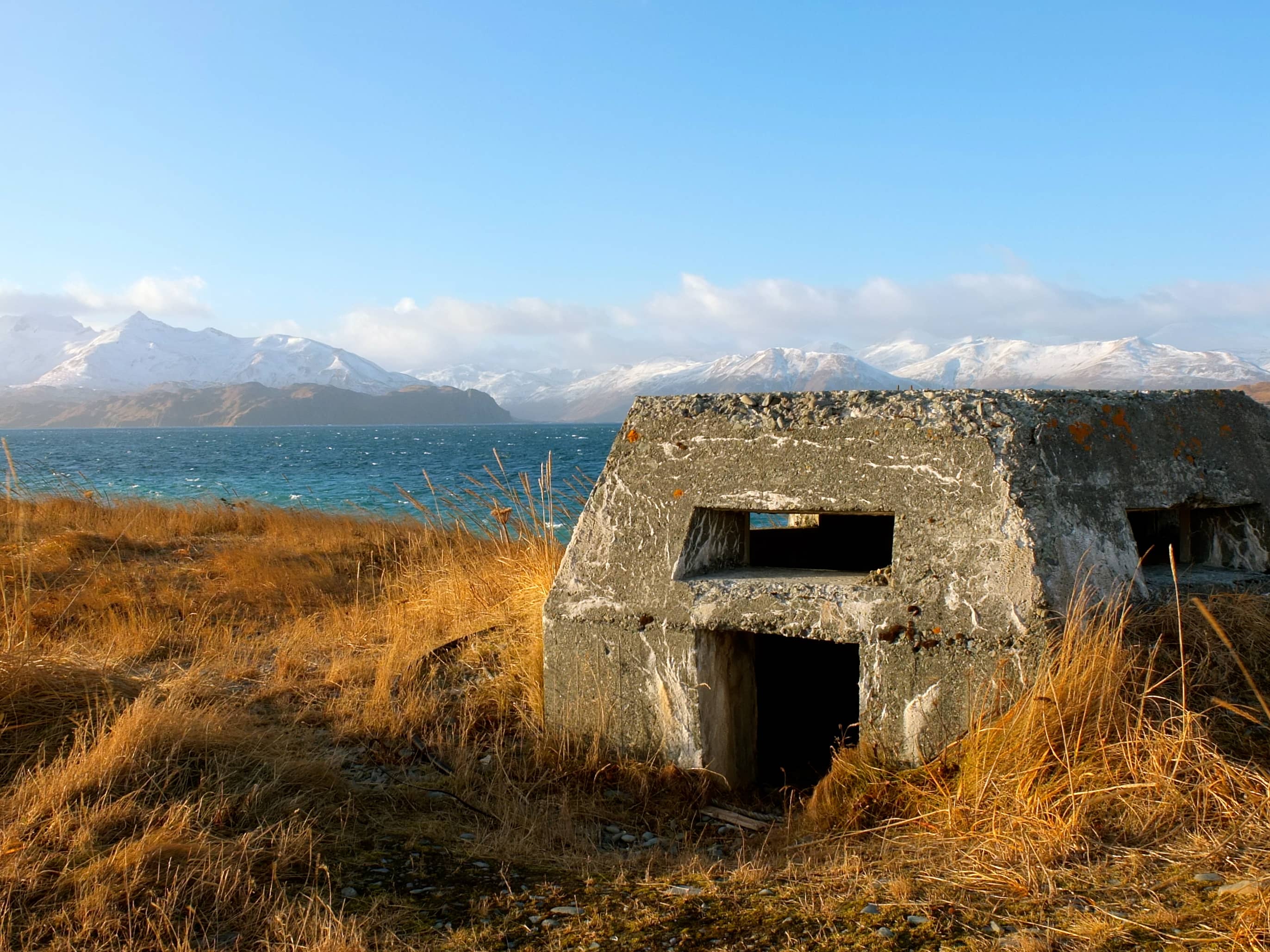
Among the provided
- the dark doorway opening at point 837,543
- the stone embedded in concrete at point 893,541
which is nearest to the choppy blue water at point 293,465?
the dark doorway opening at point 837,543

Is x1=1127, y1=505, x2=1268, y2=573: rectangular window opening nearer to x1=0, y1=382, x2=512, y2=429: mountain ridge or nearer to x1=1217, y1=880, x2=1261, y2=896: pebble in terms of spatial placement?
x1=1217, y1=880, x2=1261, y2=896: pebble

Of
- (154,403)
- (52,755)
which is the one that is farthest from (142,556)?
(154,403)

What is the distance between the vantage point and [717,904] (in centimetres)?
249

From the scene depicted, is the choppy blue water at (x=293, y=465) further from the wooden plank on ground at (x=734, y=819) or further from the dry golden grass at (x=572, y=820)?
the wooden plank on ground at (x=734, y=819)

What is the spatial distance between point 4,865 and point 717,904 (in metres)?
1.92

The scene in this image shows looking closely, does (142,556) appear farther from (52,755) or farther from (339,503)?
(339,503)

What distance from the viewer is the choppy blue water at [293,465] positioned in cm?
1895

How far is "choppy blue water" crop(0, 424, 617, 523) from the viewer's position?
62.2ft

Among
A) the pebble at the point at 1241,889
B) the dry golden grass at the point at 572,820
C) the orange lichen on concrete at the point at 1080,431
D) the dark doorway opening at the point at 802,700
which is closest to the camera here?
the pebble at the point at 1241,889

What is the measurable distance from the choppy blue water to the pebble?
4.83m

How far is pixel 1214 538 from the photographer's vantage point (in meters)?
3.77

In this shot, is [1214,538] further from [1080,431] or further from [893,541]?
[893,541]

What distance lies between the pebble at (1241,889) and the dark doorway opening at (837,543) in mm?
2663

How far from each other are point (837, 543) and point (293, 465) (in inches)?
1632
